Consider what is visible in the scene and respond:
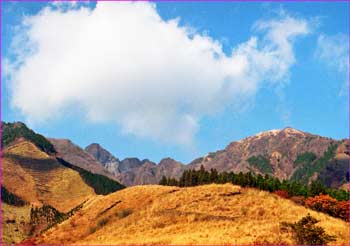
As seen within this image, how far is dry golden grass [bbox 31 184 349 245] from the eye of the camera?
58.8 meters

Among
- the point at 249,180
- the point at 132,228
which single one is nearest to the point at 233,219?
the point at 132,228

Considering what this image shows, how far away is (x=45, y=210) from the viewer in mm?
188000

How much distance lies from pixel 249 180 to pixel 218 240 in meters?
69.4

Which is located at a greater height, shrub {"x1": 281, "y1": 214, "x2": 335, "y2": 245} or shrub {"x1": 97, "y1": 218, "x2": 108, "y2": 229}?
shrub {"x1": 97, "y1": 218, "x2": 108, "y2": 229}

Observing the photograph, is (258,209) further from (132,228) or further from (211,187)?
(132,228)

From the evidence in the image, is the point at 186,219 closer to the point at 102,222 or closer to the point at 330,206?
the point at 102,222

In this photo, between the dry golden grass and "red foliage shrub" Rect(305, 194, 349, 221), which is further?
"red foliage shrub" Rect(305, 194, 349, 221)

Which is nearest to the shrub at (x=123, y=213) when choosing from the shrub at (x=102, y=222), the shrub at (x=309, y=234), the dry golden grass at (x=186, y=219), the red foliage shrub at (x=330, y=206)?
the dry golden grass at (x=186, y=219)

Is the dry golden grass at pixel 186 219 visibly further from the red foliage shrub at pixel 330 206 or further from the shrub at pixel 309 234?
the red foliage shrub at pixel 330 206

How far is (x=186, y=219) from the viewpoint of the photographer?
2869 inches

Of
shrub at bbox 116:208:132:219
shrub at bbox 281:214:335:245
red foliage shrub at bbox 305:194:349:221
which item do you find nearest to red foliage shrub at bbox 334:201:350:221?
red foliage shrub at bbox 305:194:349:221

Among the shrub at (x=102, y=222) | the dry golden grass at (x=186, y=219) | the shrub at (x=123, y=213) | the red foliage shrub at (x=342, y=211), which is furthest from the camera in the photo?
the red foliage shrub at (x=342, y=211)

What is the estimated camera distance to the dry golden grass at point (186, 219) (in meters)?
58.8

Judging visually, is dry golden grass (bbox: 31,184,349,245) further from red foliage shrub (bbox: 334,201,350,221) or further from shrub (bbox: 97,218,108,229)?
red foliage shrub (bbox: 334,201,350,221)
